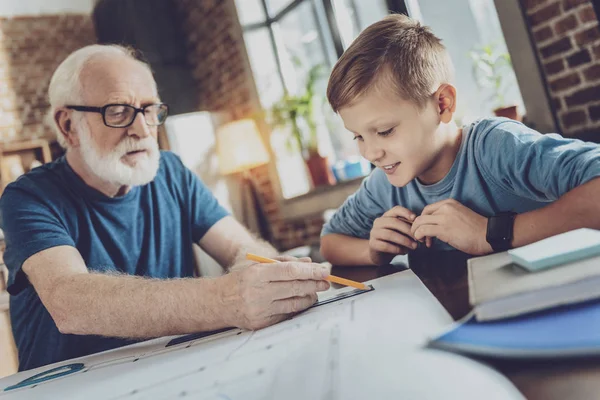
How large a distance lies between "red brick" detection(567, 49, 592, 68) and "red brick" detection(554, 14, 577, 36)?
10cm

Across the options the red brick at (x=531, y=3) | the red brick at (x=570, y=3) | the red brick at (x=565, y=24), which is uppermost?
the red brick at (x=531, y=3)

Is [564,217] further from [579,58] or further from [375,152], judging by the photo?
[579,58]

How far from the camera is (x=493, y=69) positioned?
8.43ft

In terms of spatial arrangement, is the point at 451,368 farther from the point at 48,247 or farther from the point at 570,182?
the point at 48,247

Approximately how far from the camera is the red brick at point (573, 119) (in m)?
1.98

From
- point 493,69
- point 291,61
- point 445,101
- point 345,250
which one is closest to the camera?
point 445,101

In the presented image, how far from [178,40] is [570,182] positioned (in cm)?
474

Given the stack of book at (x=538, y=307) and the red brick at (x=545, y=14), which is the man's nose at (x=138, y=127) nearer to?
the stack of book at (x=538, y=307)

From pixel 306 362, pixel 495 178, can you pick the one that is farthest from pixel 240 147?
pixel 306 362

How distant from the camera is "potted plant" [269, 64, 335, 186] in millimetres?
3734

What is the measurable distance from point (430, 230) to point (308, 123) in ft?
9.50

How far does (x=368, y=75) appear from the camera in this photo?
1061 mm

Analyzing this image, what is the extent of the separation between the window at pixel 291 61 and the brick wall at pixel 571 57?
1.77 m

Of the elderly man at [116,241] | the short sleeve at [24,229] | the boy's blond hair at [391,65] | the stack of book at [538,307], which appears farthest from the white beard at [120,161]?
the stack of book at [538,307]
